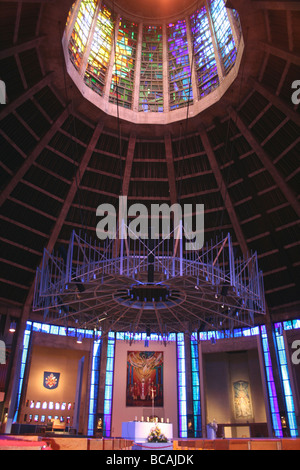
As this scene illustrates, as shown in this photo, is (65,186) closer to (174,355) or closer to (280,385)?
(174,355)

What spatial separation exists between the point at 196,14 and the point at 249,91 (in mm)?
8639

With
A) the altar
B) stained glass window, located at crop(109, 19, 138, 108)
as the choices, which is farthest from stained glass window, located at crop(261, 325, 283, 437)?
stained glass window, located at crop(109, 19, 138, 108)

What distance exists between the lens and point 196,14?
30.1 m

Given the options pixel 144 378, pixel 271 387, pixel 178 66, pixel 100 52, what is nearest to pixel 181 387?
pixel 144 378

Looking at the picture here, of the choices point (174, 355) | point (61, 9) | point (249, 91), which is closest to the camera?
point (61, 9)

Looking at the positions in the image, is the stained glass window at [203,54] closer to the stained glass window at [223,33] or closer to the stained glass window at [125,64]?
the stained glass window at [223,33]

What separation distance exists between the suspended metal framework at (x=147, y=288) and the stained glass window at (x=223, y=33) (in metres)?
13.6

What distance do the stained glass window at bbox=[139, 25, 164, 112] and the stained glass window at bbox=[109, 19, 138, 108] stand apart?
800mm

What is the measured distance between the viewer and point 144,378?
33.9 m

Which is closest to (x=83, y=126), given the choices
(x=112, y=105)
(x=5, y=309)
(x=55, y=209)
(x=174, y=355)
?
(x=112, y=105)

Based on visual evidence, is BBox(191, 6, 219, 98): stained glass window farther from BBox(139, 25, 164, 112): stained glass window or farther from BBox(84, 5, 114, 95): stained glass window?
BBox(84, 5, 114, 95): stained glass window

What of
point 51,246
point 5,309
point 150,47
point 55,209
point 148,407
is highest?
point 150,47

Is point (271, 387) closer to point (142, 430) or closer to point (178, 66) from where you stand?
point (142, 430)

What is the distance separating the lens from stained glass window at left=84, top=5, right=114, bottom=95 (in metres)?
28.5
